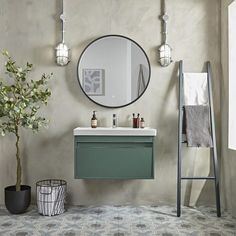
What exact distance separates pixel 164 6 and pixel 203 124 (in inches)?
58.8

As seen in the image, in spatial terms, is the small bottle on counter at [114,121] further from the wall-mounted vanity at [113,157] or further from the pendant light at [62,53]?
the pendant light at [62,53]

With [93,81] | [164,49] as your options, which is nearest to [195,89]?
[164,49]

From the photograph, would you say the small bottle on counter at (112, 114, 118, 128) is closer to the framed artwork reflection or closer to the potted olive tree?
the framed artwork reflection

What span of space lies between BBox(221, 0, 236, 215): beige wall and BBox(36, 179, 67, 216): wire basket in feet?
6.04

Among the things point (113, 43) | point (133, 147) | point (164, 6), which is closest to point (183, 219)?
point (133, 147)

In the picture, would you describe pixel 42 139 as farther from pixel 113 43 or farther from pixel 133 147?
pixel 113 43

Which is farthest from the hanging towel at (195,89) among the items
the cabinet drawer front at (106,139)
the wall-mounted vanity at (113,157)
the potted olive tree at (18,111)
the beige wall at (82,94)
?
the potted olive tree at (18,111)

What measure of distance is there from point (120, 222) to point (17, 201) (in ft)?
3.76

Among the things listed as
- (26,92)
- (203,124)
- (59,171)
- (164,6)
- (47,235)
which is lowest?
(47,235)

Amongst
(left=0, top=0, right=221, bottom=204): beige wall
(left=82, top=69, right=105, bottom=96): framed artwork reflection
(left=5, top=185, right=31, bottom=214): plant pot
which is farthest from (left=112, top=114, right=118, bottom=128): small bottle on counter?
(left=5, top=185, right=31, bottom=214): plant pot

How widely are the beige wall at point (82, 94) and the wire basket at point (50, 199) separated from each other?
0.36 m

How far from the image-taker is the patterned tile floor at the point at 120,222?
3117 millimetres

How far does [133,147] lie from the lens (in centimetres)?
361

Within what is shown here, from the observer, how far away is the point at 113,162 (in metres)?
3.60
